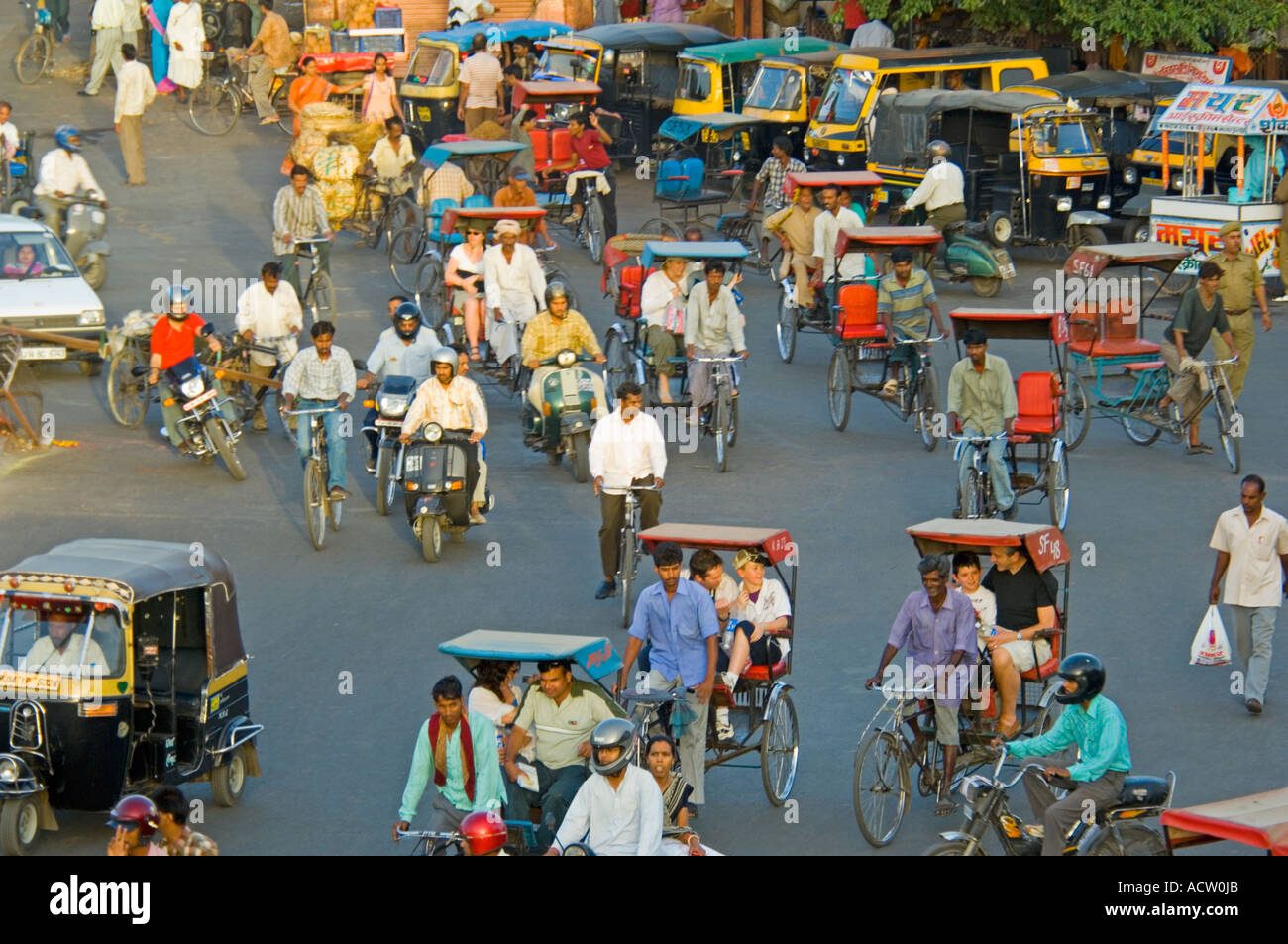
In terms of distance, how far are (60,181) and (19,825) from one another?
14.9m

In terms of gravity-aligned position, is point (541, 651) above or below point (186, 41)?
below

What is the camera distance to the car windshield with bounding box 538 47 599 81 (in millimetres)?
31047

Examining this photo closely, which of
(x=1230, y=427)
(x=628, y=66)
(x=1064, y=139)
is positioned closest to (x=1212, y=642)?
(x=1230, y=427)

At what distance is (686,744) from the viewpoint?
1070 centimetres

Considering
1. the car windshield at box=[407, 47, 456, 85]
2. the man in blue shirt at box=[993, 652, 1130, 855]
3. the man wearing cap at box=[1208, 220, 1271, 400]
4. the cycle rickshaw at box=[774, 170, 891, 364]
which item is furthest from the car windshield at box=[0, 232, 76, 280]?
the man in blue shirt at box=[993, 652, 1130, 855]

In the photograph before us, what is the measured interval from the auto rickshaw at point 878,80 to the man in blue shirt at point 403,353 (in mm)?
12067

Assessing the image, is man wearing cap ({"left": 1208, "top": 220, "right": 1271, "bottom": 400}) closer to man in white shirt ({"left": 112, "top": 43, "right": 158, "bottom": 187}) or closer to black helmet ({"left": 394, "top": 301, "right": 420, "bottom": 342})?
black helmet ({"left": 394, "top": 301, "right": 420, "bottom": 342})

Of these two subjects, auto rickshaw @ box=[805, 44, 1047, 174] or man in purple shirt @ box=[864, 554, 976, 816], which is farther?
auto rickshaw @ box=[805, 44, 1047, 174]

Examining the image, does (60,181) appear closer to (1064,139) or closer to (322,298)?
(322,298)

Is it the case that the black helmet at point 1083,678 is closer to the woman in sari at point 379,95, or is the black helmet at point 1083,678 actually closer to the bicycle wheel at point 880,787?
the bicycle wheel at point 880,787

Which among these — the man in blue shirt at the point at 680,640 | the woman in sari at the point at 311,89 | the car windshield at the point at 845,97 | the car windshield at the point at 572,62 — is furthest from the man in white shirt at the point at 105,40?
the man in blue shirt at the point at 680,640

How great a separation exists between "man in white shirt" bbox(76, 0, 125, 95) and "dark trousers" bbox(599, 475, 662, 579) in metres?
19.6

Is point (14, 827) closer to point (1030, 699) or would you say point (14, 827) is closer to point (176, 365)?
point (1030, 699)

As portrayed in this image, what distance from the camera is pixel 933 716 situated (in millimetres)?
10984
